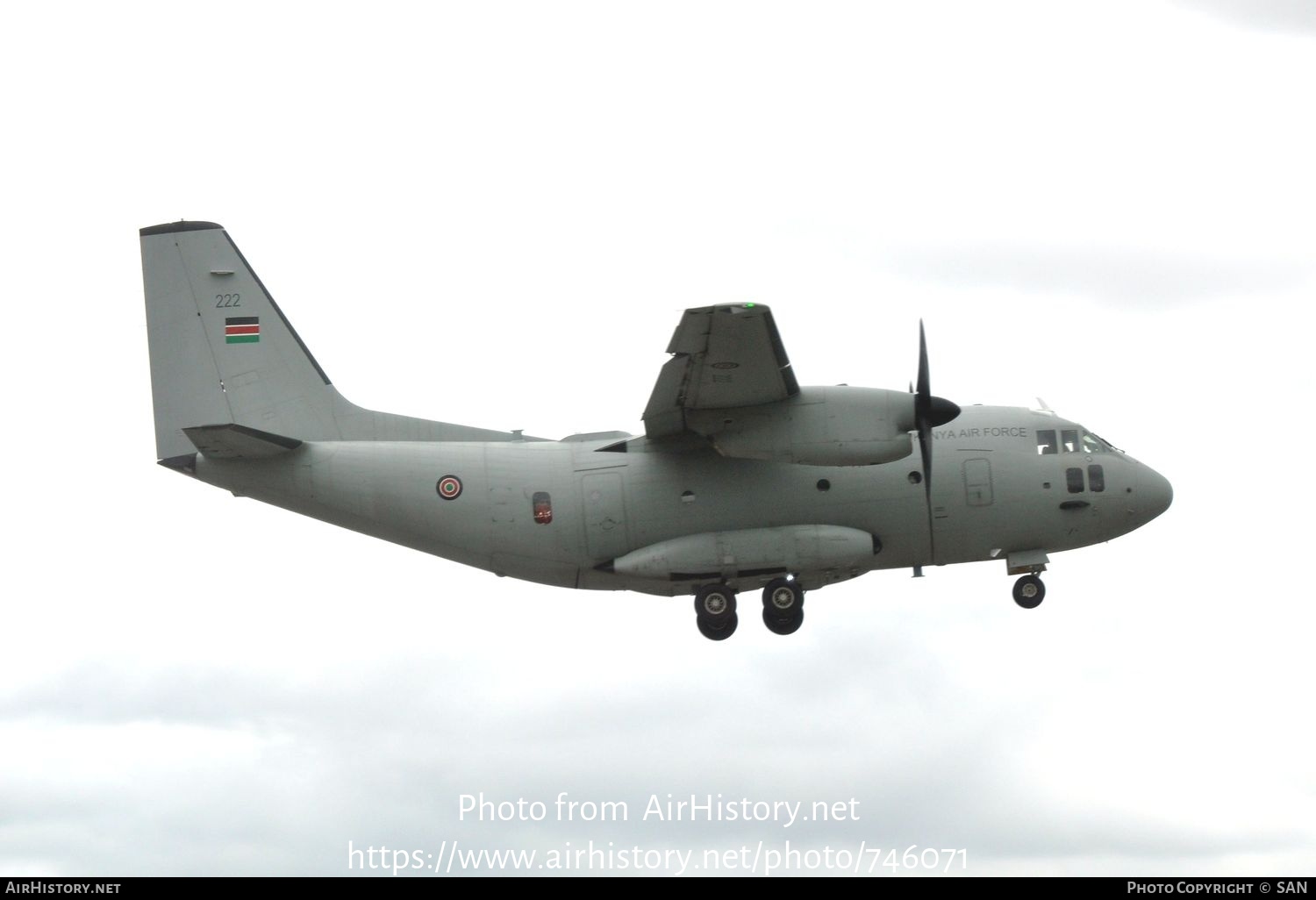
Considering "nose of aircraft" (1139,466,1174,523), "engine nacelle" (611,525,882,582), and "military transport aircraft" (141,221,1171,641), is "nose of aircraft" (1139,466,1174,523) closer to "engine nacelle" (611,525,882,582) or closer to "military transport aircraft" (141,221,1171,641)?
"military transport aircraft" (141,221,1171,641)

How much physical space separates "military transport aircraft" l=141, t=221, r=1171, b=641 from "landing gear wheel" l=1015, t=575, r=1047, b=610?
28 centimetres

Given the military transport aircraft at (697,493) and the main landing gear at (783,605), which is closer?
the military transport aircraft at (697,493)

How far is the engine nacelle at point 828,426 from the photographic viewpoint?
25.6m

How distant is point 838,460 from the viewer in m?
25.7

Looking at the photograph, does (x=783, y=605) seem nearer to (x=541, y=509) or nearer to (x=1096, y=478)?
(x=541, y=509)

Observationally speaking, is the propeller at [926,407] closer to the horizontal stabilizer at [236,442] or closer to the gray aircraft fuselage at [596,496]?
the gray aircraft fuselage at [596,496]

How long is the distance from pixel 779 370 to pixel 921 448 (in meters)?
3.57

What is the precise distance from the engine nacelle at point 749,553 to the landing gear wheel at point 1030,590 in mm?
3450

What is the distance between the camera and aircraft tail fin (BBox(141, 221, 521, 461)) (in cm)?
2867

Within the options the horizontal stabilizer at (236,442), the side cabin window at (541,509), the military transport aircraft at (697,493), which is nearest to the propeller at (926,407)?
the military transport aircraft at (697,493)

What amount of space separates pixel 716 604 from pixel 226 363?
9923 mm

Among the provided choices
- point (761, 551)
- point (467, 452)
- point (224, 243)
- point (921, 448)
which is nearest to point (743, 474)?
point (761, 551)

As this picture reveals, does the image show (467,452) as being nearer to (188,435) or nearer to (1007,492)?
(188,435)

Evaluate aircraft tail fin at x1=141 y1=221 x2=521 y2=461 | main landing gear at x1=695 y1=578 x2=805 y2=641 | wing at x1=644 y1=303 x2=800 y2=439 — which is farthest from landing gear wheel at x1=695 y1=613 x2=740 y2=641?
aircraft tail fin at x1=141 y1=221 x2=521 y2=461
